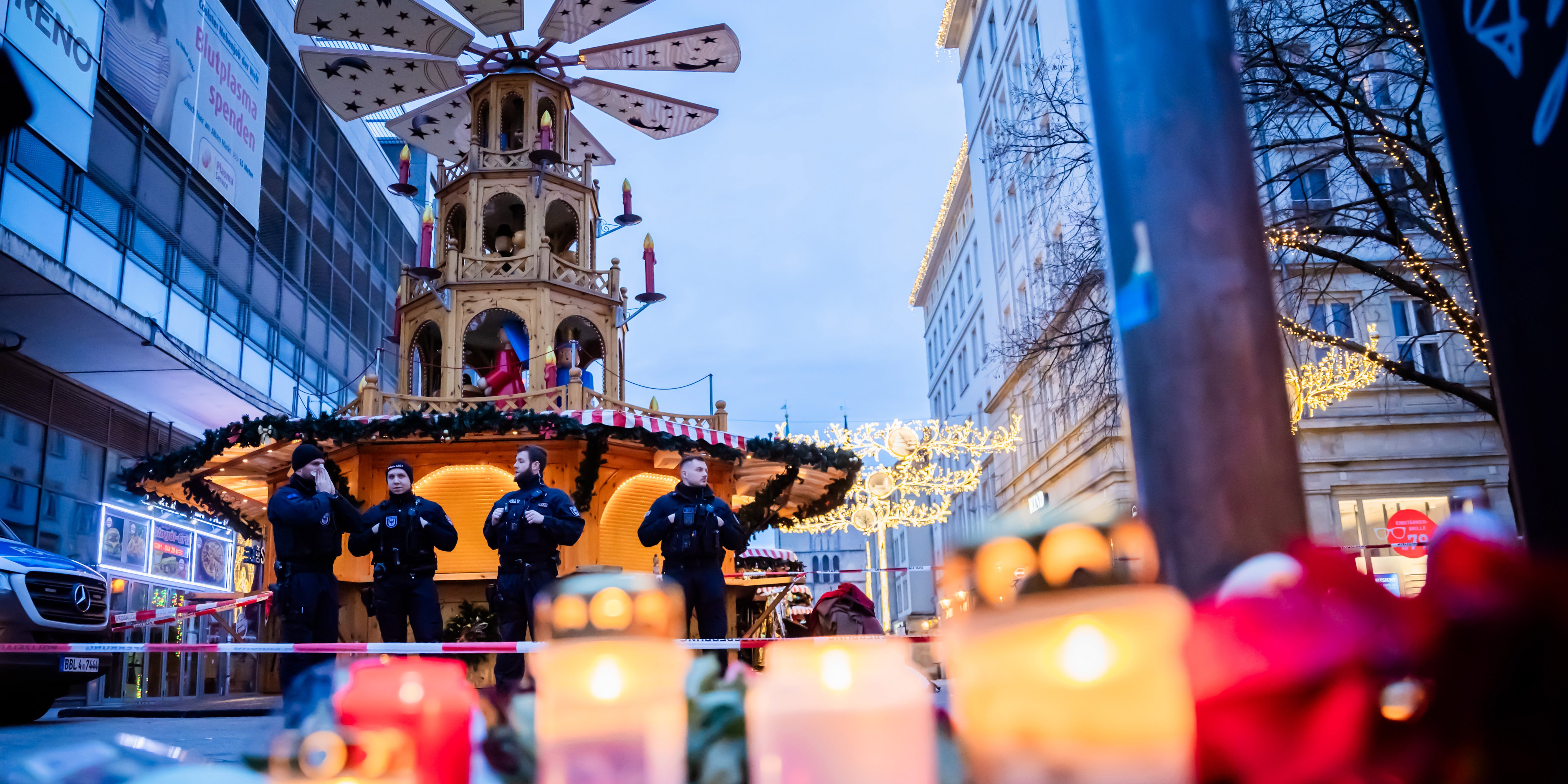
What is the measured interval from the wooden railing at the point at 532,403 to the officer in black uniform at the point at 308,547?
582cm

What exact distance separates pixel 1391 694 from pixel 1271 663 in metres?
0.19

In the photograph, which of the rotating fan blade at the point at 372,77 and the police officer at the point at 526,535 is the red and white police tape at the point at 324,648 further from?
the rotating fan blade at the point at 372,77

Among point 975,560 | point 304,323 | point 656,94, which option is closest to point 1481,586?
point 975,560

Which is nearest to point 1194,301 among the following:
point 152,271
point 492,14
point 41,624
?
point 41,624

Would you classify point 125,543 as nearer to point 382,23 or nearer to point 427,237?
point 427,237

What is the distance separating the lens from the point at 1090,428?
2688 cm

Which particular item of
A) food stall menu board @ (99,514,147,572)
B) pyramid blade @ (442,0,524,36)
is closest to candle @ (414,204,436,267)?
pyramid blade @ (442,0,524,36)

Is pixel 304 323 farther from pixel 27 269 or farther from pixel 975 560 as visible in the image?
pixel 975 560

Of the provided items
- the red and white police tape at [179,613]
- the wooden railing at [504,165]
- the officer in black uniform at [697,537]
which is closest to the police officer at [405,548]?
the officer in black uniform at [697,537]

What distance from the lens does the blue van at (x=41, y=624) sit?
8.01 meters

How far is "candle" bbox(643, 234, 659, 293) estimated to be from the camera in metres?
15.5

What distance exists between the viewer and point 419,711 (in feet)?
4.48

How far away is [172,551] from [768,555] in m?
13.0

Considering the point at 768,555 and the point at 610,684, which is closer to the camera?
the point at 610,684
